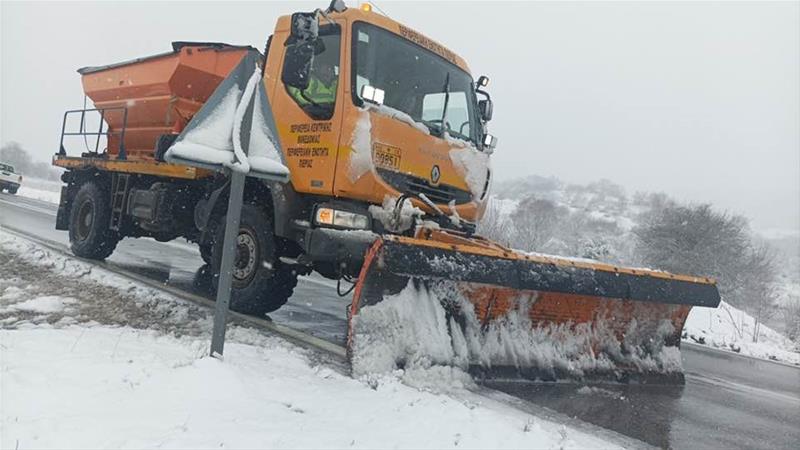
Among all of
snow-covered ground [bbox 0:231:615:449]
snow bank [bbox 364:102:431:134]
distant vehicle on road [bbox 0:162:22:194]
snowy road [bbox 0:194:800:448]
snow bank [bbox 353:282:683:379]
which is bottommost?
snowy road [bbox 0:194:800:448]

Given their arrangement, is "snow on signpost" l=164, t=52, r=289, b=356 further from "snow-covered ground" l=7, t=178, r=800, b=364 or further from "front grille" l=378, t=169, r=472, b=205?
"snow-covered ground" l=7, t=178, r=800, b=364

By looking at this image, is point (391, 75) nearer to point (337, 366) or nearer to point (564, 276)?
point (564, 276)

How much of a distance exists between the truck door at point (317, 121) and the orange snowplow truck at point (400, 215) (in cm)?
1

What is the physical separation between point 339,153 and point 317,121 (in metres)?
0.50

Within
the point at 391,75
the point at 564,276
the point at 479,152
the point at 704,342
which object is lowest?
the point at 704,342

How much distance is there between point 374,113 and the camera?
5.33 metres

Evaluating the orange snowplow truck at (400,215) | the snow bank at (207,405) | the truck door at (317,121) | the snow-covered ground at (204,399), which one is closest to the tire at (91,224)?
the orange snowplow truck at (400,215)

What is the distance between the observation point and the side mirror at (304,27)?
197 inches

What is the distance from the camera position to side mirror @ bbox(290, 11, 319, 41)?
4996 millimetres

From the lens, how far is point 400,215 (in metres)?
5.33

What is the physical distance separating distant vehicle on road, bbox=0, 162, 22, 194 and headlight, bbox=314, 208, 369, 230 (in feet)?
→ 102

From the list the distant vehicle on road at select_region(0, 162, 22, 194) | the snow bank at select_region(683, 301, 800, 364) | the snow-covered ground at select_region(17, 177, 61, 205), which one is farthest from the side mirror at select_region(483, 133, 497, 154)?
the distant vehicle on road at select_region(0, 162, 22, 194)

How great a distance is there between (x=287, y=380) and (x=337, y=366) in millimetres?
672

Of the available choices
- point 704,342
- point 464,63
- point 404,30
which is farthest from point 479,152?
point 704,342
